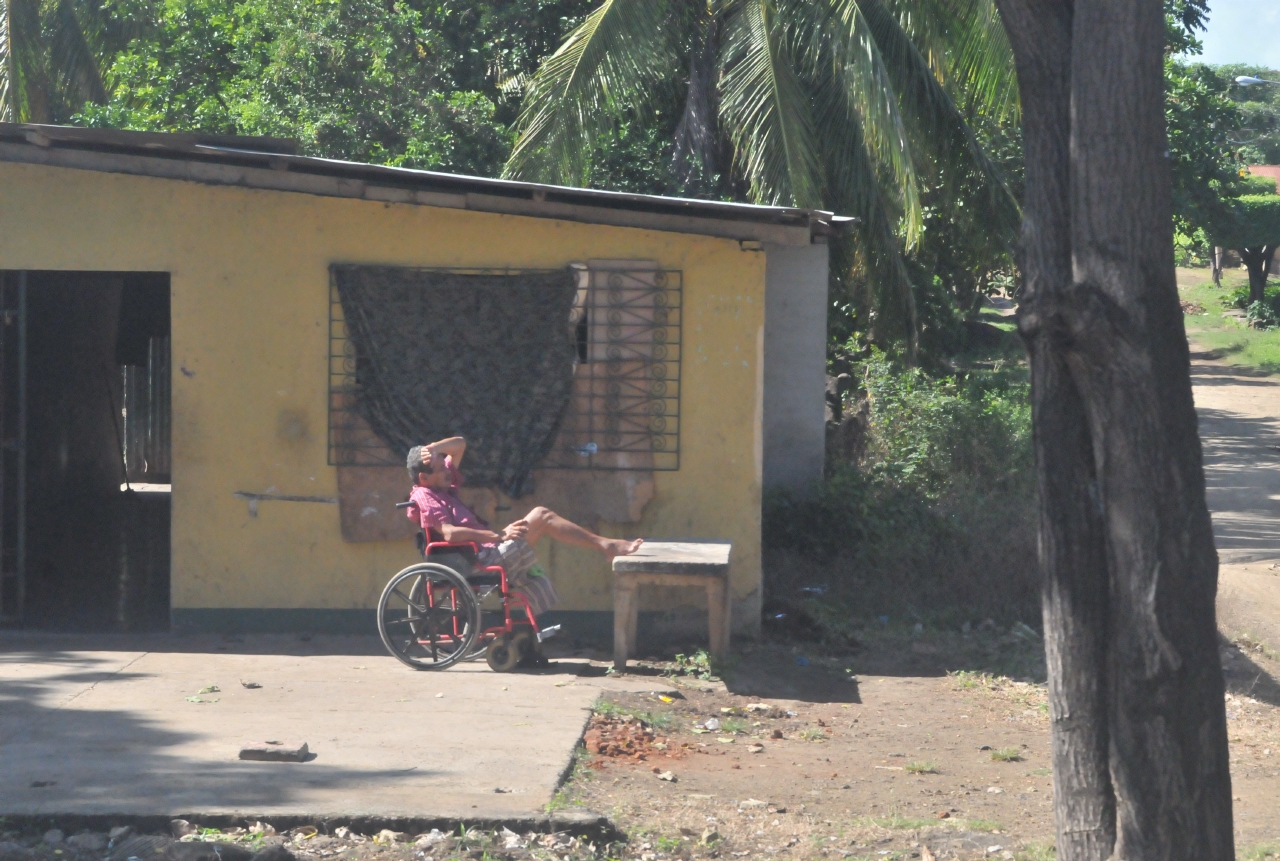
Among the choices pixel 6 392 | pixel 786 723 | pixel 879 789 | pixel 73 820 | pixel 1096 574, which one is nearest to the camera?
pixel 1096 574

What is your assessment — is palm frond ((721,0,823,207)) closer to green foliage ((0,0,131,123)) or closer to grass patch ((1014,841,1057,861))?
grass patch ((1014,841,1057,861))

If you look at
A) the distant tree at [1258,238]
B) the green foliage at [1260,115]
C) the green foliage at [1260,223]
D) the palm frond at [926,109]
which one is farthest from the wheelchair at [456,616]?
the green foliage at [1260,115]

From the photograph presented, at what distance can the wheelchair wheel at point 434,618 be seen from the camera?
740cm

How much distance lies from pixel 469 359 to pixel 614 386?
964mm

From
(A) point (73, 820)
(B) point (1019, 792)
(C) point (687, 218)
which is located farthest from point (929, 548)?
(A) point (73, 820)

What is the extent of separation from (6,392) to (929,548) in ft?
22.6

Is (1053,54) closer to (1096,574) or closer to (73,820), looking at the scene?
(1096,574)

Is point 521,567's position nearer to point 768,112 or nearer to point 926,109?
point 768,112

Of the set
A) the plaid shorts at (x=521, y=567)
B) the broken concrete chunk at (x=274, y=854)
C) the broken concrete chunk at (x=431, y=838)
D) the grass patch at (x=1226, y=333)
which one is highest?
the grass patch at (x=1226, y=333)

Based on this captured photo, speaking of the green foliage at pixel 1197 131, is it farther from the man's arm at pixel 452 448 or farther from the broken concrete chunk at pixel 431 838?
the broken concrete chunk at pixel 431 838

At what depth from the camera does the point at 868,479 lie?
11414 mm

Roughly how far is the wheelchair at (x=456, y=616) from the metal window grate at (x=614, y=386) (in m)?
1.03

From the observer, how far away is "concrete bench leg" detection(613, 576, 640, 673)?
299 inches

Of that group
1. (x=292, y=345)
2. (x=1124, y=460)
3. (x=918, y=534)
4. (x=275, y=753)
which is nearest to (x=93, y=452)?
(x=292, y=345)
